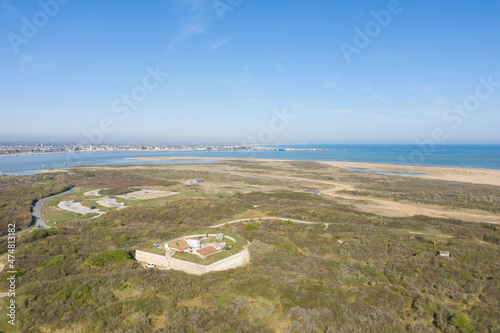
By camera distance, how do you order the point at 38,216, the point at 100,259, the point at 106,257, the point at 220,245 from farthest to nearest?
the point at 38,216, the point at 220,245, the point at 106,257, the point at 100,259

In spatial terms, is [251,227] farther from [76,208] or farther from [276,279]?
[76,208]

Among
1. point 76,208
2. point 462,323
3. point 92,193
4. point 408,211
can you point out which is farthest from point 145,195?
point 462,323

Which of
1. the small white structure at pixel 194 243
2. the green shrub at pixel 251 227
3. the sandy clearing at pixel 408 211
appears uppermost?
the small white structure at pixel 194 243

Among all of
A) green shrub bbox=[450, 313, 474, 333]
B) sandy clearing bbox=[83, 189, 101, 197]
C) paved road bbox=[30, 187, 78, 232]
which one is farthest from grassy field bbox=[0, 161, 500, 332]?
sandy clearing bbox=[83, 189, 101, 197]

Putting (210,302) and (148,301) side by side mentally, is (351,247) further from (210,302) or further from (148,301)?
(148,301)

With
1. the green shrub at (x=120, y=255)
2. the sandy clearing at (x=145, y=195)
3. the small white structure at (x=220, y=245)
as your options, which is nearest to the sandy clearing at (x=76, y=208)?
the sandy clearing at (x=145, y=195)

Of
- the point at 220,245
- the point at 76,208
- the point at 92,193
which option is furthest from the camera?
the point at 92,193

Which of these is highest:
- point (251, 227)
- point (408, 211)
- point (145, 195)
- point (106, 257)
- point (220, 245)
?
point (220, 245)

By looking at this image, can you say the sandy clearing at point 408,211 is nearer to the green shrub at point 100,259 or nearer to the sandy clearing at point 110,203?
the green shrub at point 100,259
